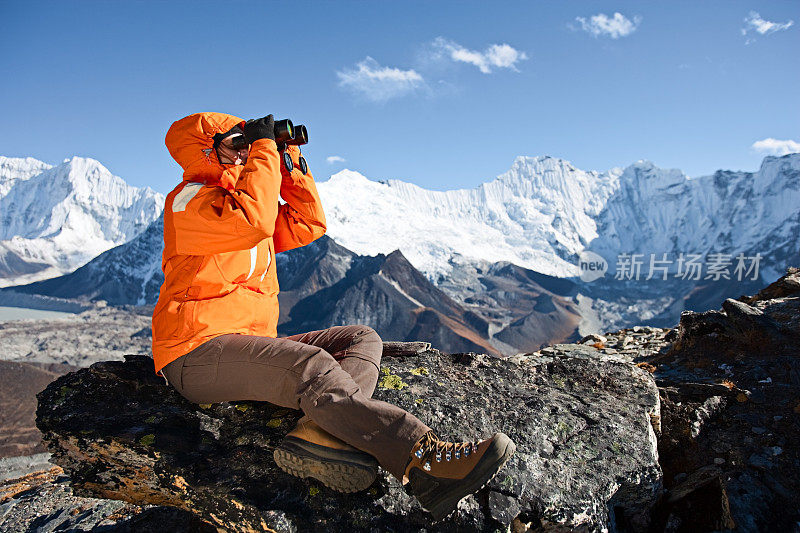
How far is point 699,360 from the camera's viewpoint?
576 cm

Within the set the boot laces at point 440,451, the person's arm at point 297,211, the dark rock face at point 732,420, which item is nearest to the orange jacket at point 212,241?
the person's arm at point 297,211

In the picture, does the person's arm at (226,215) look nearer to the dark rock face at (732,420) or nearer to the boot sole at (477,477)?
the boot sole at (477,477)

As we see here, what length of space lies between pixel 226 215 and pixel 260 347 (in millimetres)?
1059

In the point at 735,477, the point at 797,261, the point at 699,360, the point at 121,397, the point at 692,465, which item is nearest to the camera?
the point at 735,477

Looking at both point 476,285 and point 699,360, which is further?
point 476,285

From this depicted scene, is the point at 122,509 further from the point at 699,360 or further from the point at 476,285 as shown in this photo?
the point at 476,285

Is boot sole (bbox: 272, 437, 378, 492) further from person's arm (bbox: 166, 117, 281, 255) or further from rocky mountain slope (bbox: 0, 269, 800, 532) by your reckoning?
person's arm (bbox: 166, 117, 281, 255)

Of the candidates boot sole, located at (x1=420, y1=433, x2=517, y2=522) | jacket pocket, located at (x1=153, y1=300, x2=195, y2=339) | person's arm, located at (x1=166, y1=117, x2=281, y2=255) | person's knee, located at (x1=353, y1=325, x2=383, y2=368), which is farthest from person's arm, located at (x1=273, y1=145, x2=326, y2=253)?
boot sole, located at (x1=420, y1=433, x2=517, y2=522)

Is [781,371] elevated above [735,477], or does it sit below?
above

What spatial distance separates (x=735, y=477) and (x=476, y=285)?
19708cm

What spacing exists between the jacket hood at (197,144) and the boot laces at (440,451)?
280 cm

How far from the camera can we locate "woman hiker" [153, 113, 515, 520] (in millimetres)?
2945

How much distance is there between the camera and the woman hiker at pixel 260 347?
295cm

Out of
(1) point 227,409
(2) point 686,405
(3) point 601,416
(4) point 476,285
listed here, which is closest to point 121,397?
(1) point 227,409
